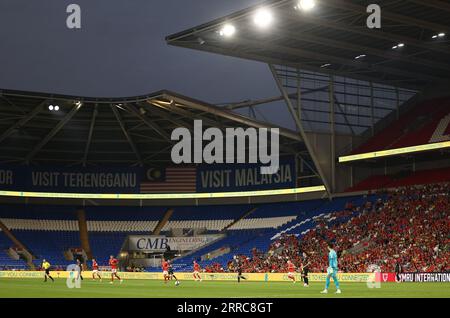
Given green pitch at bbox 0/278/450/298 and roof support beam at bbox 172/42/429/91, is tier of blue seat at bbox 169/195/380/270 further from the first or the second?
green pitch at bbox 0/278/450/298

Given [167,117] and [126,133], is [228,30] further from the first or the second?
[126,133]

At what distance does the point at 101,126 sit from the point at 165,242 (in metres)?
14.6

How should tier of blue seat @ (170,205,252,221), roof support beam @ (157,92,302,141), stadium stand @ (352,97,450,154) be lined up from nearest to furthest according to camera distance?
stadium stand @ (352,97,450,154) < roof support beam @ (157,92,302,141) < tier of blue seat @ (170,205,252,221)

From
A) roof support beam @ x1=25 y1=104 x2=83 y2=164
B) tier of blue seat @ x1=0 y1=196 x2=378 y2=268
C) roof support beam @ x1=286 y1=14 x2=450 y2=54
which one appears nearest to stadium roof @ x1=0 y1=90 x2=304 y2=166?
roof support beam @ x1=25 y1=104 x2=83 y2=164

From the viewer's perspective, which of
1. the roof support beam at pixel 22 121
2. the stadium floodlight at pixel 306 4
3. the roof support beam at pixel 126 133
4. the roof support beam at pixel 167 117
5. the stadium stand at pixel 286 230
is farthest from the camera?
the roof support beam at pixel 126 133

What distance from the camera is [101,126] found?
264 ft

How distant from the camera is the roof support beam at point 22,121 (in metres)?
72.4

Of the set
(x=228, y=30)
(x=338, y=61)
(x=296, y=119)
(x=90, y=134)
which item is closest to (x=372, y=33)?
(x=338, y=61)

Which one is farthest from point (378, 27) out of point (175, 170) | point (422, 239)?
point (175, 170)

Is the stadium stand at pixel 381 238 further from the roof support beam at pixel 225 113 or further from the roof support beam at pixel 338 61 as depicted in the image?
the roof support beam at pixel 225 113

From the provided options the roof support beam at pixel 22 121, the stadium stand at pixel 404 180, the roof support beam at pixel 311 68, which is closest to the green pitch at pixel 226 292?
the roof support beam at pixel 311 68

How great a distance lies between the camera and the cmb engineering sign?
8412 cm

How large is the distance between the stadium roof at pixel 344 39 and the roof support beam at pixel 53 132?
1880cm
